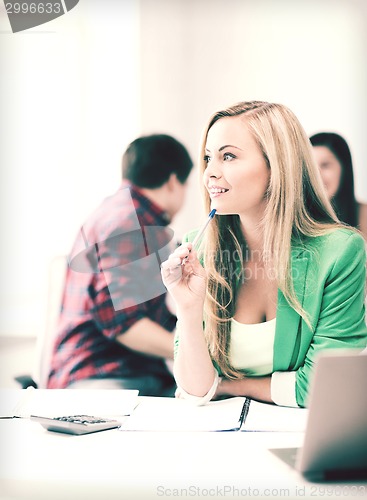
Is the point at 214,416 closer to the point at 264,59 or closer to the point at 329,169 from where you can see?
the point at 329,169

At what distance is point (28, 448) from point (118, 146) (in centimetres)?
172

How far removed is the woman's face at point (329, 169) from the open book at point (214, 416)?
1.19 m

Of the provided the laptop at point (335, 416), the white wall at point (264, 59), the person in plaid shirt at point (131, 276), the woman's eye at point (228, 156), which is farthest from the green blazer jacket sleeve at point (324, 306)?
the person in plaid shirt at point (131, 276)

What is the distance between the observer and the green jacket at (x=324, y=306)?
5.46ft

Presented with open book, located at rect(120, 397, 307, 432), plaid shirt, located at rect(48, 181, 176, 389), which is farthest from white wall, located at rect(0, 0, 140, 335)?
open book, located at rect(120, 397, 307, 432)

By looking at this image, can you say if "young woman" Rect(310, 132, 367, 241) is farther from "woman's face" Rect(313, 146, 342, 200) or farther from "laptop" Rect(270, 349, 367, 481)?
"laptop" Rect(270, 349, 367, 481)

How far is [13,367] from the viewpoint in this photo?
2.70 metres

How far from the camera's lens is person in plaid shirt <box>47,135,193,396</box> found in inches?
99.7

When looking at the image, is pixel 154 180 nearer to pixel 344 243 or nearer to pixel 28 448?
pixel 344 243

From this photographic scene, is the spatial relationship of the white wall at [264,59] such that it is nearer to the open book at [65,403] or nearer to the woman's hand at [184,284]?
the woman's hand at [184,284]

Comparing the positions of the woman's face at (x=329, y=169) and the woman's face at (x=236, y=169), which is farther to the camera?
the woman's face at (x=329, y=169)

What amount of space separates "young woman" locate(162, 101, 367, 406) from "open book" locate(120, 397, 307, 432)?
9cm

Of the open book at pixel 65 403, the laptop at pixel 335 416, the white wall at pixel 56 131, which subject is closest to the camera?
the laptop at pixel 335 416

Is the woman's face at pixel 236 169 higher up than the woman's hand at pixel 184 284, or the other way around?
the woman's face at pixel 236 169
